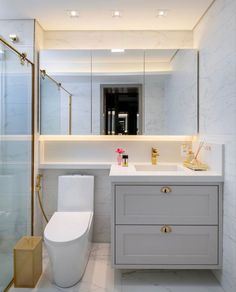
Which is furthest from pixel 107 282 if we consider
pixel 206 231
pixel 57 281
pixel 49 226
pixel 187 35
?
pixel 187 35

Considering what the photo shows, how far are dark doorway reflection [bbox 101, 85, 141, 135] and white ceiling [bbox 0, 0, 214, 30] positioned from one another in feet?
2.02

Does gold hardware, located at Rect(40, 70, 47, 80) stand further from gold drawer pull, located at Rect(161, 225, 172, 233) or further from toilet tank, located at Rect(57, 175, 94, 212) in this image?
gold drawer pull, located at Rect(161, 225, 172, 233)

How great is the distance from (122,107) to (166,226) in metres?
1.26

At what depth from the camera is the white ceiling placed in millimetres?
2148

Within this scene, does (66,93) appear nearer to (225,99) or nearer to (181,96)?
(181,96)

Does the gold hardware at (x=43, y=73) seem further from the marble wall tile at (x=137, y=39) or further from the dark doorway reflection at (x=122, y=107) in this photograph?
the dark doorway reflection at (x=122, y=107)

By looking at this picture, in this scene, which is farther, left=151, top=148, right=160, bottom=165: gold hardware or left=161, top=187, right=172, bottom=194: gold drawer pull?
left=151, top=148, right=160, bottom=165: gold hardware

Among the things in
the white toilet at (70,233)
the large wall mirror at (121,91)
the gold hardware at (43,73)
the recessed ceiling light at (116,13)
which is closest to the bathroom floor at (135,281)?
the white toilet at (70,233)

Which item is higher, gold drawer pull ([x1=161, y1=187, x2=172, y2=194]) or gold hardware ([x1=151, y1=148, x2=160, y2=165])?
gold hardware ([x1=151, y1=148, x2=160, y2=165])

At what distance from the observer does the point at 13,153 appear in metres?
2.22

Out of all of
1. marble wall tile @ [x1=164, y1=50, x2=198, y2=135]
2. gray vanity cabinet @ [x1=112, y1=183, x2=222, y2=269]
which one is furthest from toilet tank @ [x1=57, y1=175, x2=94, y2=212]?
marble wall tile @ [x1=164, y1=50, x2=198, y2=135]

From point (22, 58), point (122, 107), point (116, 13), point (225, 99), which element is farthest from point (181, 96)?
point (22, 58)

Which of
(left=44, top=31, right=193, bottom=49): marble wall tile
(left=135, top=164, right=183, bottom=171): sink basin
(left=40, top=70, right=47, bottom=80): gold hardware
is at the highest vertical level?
(left=44, top=31, right=193, bottom=49): marble wall tile

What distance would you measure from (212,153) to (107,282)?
53.8 inches
